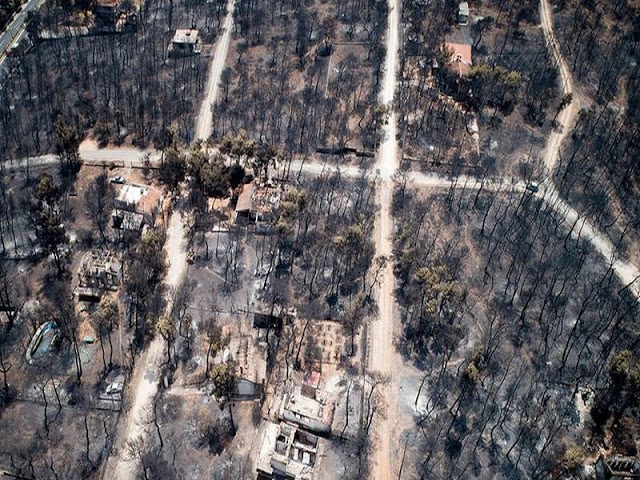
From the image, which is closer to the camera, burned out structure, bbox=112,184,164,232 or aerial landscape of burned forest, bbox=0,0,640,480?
aerial landscape of burned forest, bbox=0,0,640,480

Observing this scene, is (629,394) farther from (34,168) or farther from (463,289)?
(34,168)

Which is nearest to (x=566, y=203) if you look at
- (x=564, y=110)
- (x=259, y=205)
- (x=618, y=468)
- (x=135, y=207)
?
(x=564, y=110)

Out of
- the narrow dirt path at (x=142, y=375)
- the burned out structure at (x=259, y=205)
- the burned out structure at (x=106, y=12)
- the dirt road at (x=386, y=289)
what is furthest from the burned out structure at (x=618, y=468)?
the burned out structure at (x=106, y=12)

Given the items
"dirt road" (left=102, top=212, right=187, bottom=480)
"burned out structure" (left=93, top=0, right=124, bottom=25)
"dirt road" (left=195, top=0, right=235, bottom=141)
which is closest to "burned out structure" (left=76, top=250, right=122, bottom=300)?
"dirt road" (left=102, top=212, right=187, bottom=480)

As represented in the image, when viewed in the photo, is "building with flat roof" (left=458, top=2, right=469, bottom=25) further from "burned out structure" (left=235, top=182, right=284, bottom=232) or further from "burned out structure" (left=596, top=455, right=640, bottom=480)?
"burned out structure" (left=596, top=455, right=640, bottom=480)

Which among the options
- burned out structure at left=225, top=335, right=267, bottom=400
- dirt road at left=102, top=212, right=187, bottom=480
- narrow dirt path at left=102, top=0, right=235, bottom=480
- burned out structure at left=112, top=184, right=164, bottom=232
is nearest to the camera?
dirt road at left=102, top=212, right=187, bottom=480

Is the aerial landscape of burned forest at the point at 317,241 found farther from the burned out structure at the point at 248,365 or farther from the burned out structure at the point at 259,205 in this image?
the burned out structure at the point at 259,205
